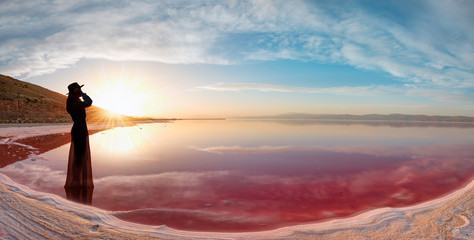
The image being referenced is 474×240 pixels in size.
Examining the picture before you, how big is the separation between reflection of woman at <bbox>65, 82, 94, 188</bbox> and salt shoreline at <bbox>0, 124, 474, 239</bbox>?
1.63 metres

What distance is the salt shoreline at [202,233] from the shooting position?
18.0 feet

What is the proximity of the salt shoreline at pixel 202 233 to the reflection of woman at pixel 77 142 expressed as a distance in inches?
64.4

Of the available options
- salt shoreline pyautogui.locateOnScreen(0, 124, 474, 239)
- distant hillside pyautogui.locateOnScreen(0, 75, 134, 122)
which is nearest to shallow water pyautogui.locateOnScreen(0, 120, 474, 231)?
salt shoreline pyautogui.locateOnScreen(0, 124, 474, 239)

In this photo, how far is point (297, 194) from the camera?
949 cm

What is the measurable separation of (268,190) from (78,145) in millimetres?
7893

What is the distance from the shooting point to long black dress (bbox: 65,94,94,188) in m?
8.91

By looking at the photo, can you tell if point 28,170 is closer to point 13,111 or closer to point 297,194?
point 297,194

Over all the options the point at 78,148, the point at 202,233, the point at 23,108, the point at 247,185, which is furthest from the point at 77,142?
the point at 23,108

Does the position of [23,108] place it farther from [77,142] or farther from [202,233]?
[202,233]

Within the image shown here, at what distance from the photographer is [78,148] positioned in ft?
29.3

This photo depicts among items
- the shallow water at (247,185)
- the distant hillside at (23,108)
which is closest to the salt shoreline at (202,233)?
the shallow water at (247,185)

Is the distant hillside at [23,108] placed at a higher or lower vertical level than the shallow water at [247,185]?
higher

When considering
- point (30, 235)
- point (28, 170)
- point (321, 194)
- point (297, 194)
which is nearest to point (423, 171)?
point (321, 194)

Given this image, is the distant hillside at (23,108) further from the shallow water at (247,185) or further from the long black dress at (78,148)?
the long black dress at (78,148)
